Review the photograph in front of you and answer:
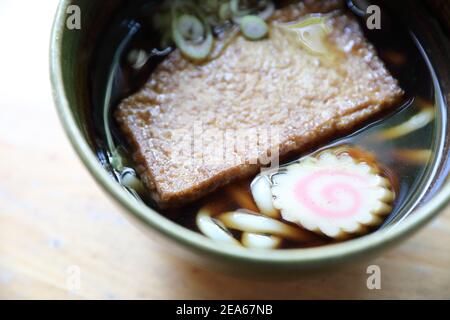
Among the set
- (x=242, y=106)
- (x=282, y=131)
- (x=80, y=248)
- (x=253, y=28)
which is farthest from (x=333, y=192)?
(x=80, y=248)

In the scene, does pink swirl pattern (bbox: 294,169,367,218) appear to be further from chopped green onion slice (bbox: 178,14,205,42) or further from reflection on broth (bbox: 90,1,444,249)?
chopped green onion slice (bbox: 178,14,205,42)

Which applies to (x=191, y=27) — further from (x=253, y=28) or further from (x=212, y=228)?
(x=212, y=228)

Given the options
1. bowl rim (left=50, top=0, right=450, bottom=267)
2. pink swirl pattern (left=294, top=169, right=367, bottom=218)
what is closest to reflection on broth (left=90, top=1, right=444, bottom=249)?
pink swirl pattern (left=294, top=169, right=367, bottom=218)

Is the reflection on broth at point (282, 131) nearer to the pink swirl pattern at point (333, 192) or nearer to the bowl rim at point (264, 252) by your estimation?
the pink swirl pattern at point (333, 192)

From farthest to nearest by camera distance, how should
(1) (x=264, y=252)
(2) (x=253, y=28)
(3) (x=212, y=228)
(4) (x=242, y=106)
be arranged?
(2) (x=253, y=28) → (4) (x=242, y=106) → (3) (x=212, y=228) → (1) (x=264, y=252)
